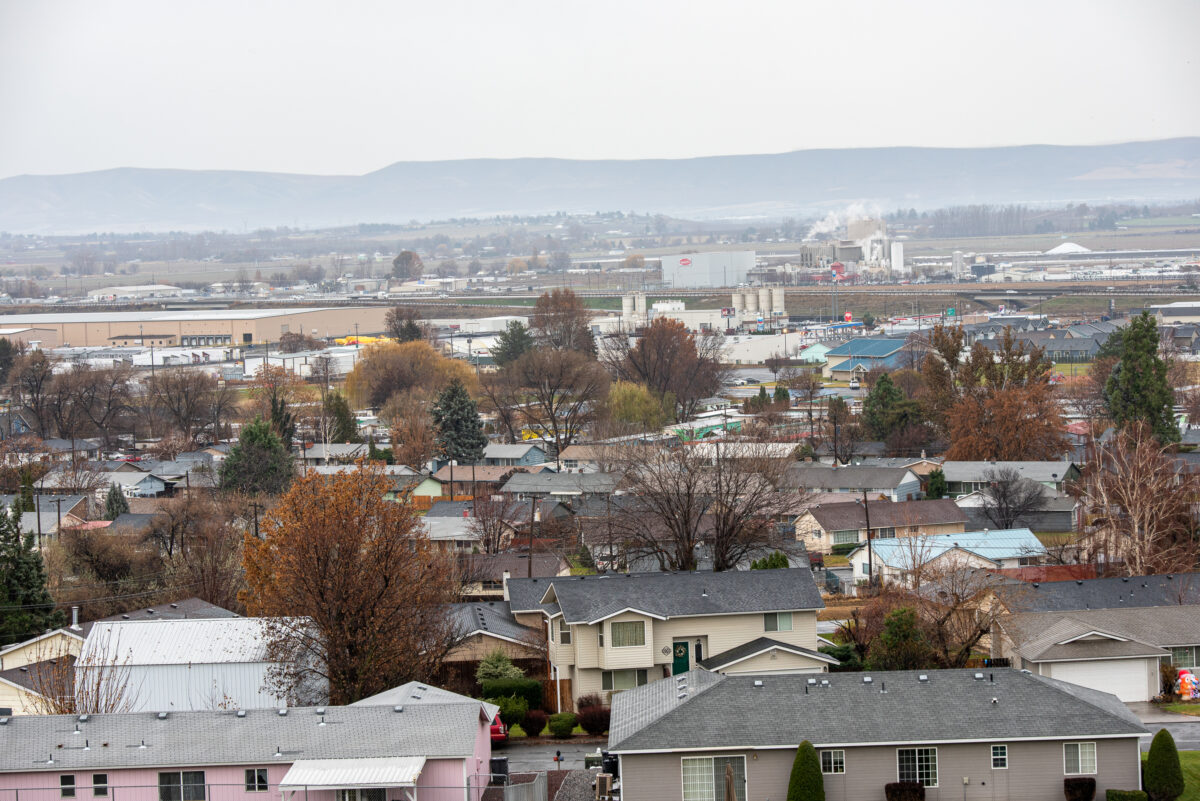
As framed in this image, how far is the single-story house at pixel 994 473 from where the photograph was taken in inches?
1778

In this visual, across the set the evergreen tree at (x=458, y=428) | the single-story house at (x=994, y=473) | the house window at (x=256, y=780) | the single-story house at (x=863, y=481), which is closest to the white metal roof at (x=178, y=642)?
the house window at (x=256, y=780)

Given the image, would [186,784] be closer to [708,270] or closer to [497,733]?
[497,733]

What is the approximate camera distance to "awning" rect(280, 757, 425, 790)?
18000 millimetres

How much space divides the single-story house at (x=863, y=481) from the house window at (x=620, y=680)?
2127 cm

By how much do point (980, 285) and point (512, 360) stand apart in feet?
254

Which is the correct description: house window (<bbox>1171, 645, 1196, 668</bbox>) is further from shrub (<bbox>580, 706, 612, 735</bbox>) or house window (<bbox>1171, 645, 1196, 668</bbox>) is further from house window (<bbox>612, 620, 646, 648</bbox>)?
shrub (<bbox>580, 706, 612, 735</bbox>)

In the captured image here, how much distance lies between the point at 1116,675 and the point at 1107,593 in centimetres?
389

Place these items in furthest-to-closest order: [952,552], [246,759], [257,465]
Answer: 1. [257,465]
2. [952,552]
3. [246,759]

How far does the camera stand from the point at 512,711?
23.9 meters

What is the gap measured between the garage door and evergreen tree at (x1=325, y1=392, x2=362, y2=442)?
41370mm

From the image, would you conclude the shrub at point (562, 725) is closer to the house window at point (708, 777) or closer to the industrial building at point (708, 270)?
the house window at point (708, 777)

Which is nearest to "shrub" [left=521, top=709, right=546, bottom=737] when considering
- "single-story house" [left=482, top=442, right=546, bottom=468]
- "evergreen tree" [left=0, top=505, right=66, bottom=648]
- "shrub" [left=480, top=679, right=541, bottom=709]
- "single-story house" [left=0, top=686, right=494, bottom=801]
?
"shrub" [left=480, top=679, right=541, bottom=709]

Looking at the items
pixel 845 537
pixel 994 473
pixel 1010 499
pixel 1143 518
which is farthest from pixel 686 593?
pixel 994 473

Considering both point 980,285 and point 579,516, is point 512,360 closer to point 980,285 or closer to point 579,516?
point 579,516
